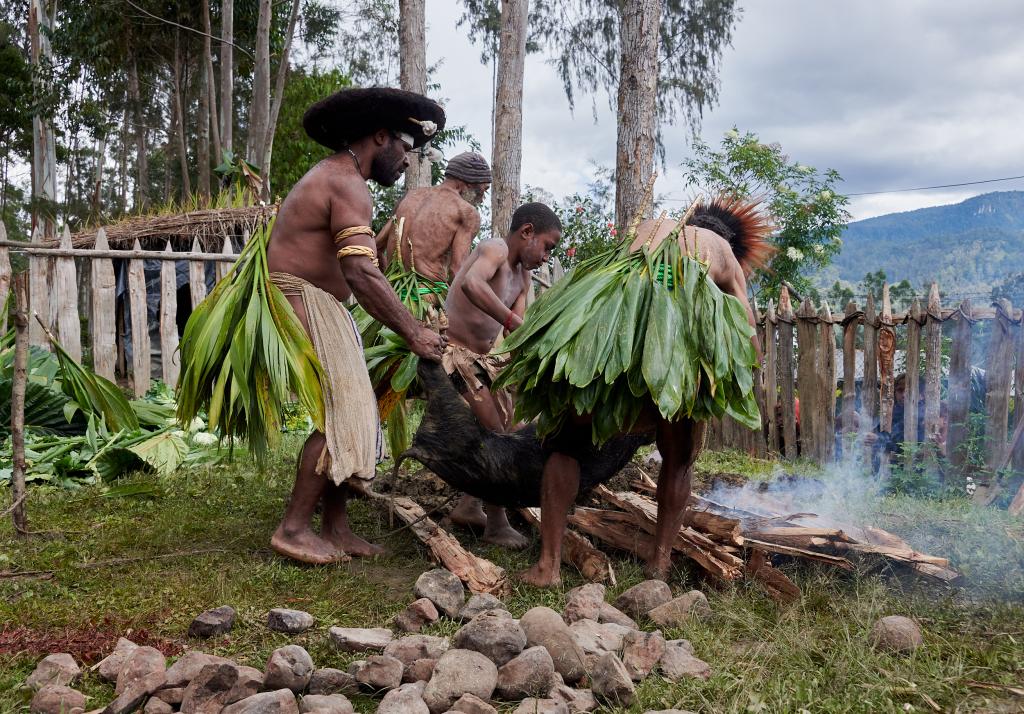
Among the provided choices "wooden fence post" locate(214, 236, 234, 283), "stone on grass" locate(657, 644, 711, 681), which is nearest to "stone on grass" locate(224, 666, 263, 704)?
"stone on grass" locate(657, 644, 711, 681)

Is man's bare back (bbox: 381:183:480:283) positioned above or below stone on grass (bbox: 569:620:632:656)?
above

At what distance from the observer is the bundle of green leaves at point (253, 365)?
3668 mm

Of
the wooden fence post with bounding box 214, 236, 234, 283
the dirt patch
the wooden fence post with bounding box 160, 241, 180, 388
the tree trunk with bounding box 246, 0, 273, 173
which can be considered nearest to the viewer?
the dirt patch

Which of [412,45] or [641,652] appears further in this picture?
[412,45]

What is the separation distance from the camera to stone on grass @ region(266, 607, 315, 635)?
2.99m

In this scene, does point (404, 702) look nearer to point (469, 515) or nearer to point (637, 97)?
point (469, 515)

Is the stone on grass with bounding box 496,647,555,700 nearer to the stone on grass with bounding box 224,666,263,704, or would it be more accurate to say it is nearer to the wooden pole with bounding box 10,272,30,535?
the stone on grass with bounding box 224,666,263,704

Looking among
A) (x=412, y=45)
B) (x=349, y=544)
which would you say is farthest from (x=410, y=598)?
(x=412, y=45)

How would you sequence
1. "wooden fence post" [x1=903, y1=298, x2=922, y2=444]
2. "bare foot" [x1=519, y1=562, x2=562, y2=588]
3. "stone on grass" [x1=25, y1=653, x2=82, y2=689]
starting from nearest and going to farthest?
"stone on grass" [x1=25, y1=653, x2=82, y2=689] → "bare foot" [x1=519, y1=562, x2=562, y2=588] → "wooden fence post" [x1=903, y1=298, x2=922, y2=444]

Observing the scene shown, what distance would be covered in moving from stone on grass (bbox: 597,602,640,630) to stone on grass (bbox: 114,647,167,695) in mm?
1453

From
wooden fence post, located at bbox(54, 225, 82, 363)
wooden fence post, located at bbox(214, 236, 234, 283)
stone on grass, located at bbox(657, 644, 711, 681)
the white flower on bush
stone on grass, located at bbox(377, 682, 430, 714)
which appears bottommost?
stone on grass, located at bbox(657, 644, 711, 681)

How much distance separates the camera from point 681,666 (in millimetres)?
2631

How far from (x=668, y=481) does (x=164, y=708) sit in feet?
6.90

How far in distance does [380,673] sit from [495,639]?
360mm
